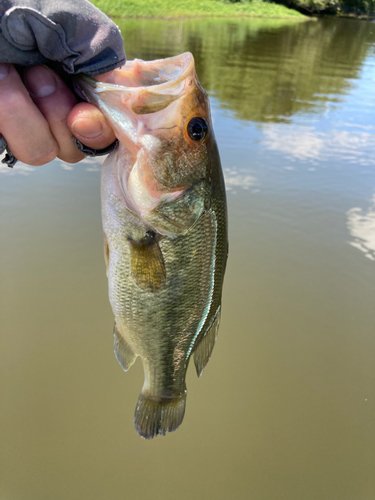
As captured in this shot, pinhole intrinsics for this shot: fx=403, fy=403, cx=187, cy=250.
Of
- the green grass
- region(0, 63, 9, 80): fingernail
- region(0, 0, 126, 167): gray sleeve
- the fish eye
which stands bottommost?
the green grass

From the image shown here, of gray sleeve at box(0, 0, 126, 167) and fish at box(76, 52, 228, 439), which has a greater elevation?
gray sleeve at box(0, 0, 126, 167)

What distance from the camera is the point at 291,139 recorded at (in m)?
7.36

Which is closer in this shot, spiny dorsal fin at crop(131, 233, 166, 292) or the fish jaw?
the fish jaw

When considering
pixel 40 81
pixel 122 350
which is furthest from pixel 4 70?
pixel 122 350

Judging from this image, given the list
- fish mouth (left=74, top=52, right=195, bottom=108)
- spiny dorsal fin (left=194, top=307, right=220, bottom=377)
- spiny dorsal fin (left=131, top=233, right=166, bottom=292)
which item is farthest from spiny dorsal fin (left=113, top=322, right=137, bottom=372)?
fish mouth (left=74, top=52, right=195, bottom=108)

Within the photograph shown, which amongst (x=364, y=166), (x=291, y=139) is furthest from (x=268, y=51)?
(x=364, y=166)

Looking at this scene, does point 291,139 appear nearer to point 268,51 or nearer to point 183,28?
point 268,51

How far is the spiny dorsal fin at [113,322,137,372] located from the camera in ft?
6.23

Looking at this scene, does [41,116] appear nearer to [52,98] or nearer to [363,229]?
[52,98]

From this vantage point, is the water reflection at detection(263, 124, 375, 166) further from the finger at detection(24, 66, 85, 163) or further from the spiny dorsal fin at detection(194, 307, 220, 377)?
the finger at detection(24, 66, 85, 163)

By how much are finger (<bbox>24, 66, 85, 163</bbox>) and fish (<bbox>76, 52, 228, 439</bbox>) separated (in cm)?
7

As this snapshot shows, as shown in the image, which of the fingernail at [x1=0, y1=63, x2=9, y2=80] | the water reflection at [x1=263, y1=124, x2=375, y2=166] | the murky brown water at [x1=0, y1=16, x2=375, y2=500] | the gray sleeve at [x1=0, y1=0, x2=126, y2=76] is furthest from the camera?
the water reflection at [x1=263, y1=124, x2=375, y2=166]

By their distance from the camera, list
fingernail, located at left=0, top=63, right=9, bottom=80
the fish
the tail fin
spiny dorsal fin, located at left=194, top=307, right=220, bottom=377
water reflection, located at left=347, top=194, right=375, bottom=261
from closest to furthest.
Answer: fingernail, located at left=0, top=63, right=9, bottom=80 → the fish → spiny dorsal fin, located at left=194, top=307, right=220, bottom=377 → the tail fin → water reflection, located at left=347, top=194, right=375, bottom=261

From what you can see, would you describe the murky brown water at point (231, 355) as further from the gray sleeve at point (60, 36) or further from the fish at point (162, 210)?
the gray sleeve at point (60, 36)
